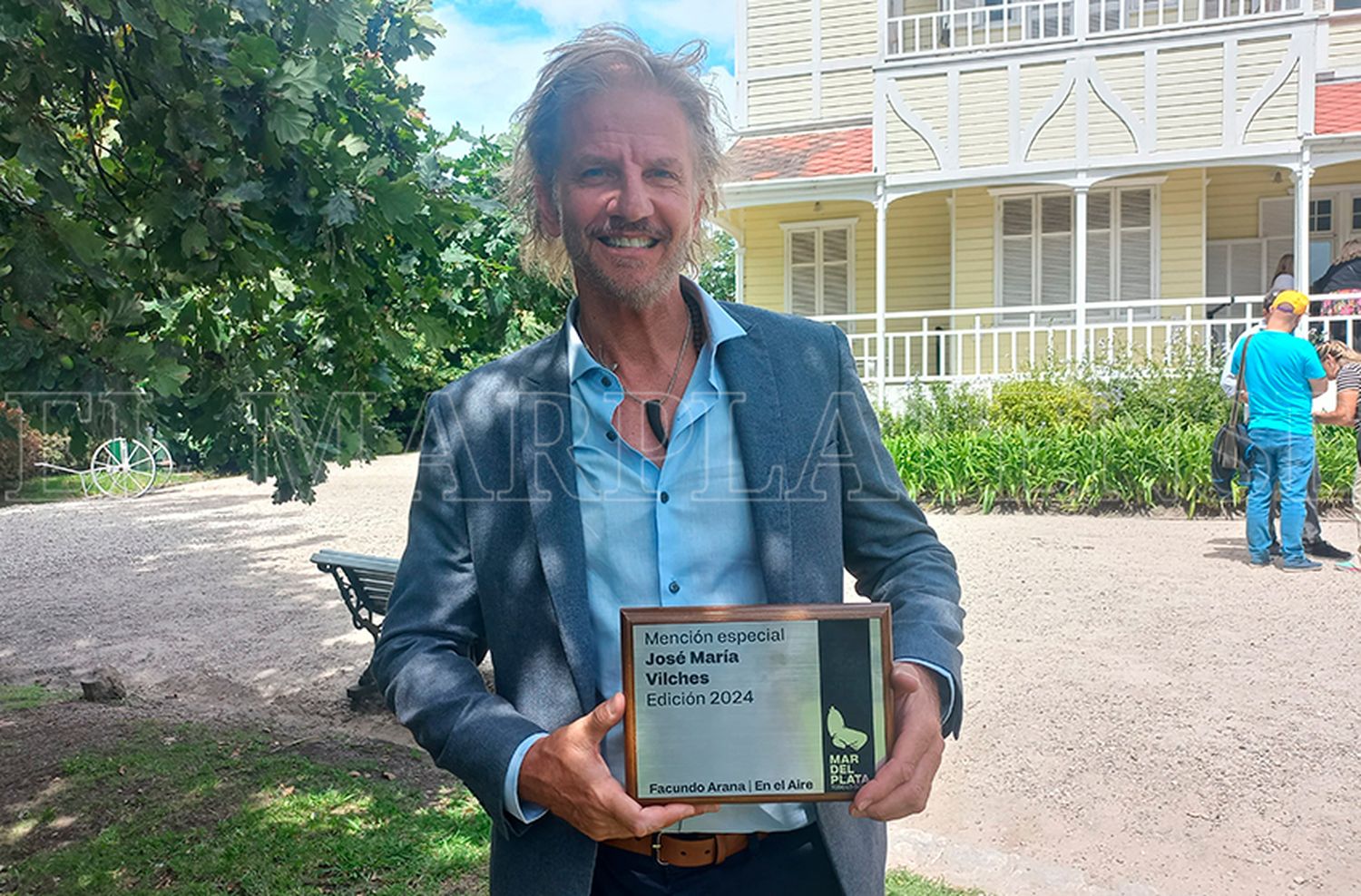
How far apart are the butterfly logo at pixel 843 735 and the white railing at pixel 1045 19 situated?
15.4 metres

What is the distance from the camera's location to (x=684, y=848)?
162cm

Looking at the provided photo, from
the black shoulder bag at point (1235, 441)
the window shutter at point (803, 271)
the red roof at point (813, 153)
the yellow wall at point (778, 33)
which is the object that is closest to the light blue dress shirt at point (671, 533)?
the black shoulder bag at point (1235, 441)

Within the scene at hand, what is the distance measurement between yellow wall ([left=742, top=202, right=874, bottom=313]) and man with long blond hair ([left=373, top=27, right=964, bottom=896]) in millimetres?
16162

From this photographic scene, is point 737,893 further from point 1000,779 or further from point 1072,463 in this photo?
point 1072,463

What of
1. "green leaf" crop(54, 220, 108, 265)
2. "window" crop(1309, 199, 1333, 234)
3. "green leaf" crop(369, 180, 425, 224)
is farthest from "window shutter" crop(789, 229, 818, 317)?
"green leaf" crop(54, 220, 108, 265)

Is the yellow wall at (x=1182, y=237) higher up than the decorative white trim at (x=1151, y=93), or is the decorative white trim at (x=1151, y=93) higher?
the decorative white trim at (x=1151, y=93)

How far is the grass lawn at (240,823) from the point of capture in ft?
12.1

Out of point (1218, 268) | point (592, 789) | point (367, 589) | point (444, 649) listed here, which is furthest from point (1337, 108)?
point (592, 789)

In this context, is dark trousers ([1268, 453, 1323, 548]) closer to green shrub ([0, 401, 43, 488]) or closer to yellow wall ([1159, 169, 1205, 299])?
yellow wall ([1159, 169, 1205, 299])

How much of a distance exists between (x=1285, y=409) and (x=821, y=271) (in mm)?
10790

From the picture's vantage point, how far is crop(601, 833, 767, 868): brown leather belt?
1.62 meters

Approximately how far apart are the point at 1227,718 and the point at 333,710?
495 cm

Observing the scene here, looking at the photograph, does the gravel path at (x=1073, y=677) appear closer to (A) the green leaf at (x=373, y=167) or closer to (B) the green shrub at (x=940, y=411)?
(B) the green shrub at (x=940, y=411)

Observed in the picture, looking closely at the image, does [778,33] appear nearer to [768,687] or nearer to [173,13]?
[173,13]
